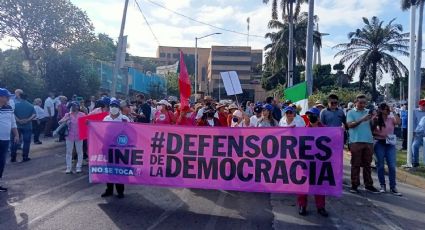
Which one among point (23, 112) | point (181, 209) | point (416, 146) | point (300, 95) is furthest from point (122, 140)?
point (416, 146)

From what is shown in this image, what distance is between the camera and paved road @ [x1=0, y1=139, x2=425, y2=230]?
6.18m

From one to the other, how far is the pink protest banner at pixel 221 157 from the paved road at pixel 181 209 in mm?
440

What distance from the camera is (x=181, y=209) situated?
701 cm

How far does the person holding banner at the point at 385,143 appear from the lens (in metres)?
8.60

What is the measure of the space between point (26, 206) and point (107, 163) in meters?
1.39

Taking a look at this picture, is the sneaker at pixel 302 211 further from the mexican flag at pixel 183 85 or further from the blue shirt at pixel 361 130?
the mexican flag at pixel 183 85

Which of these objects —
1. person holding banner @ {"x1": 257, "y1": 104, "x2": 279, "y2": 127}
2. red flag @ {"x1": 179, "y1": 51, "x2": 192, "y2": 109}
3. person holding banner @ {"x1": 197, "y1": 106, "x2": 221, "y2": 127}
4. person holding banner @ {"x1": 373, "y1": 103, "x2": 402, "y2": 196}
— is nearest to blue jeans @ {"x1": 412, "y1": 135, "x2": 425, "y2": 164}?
person holding banner @ {"x1": 373, "y1": 103, "x2": 402, "y2": 196}

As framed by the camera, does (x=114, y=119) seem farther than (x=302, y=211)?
Yes

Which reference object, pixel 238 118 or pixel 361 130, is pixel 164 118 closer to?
pixel 238 118

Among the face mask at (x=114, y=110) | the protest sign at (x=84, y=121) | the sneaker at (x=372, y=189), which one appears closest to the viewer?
the face mask at (x=114, y=110)

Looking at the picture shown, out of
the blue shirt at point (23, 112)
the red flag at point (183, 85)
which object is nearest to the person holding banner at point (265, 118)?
the red flag at point (183, 85)

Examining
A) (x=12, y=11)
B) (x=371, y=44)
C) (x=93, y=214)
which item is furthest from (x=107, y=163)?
(x=371, y=44)

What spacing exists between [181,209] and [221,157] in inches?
41.1

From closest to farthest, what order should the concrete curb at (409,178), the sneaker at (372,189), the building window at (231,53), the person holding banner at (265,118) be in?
the person holding banner at (265,118) → the sneaker at (372,189) → the concrete curb at (409,178) → the building window at (231,53)
